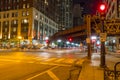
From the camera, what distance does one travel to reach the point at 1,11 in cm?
10019

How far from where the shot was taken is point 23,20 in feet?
304

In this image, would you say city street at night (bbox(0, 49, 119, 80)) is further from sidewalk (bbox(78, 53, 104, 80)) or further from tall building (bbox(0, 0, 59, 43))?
tall building (bbox(0, 0, 59, 43))

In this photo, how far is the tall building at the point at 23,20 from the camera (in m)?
90.0

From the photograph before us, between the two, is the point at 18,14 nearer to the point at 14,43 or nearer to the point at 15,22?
the point at 15,22

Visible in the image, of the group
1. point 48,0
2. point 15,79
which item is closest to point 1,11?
point 48,0

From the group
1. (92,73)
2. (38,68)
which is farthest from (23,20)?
(92,73)

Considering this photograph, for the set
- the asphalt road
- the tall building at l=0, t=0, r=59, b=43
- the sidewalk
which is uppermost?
the tall building at l=0, t=0, r=59, b=43

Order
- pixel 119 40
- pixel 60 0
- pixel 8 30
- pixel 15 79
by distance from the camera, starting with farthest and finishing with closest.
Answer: pixel 60 0 → pixel 8 30 → pixel 119 40 → pixel 15 79

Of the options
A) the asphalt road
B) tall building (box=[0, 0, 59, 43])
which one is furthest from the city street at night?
tall building (box=[0, 0, 59, 43])

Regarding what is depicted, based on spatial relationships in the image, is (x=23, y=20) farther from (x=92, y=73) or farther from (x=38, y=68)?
(x=92, y=73)

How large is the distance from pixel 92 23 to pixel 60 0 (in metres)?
145

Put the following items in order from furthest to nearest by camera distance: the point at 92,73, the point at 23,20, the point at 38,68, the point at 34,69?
the point at 23,20 < the point at 38,68 < the point at 34,69 < the point at 92,73

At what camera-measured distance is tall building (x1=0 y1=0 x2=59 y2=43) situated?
90.0 meters

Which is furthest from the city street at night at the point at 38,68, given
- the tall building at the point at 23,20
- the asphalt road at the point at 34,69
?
the tall building at the point at 23,20
